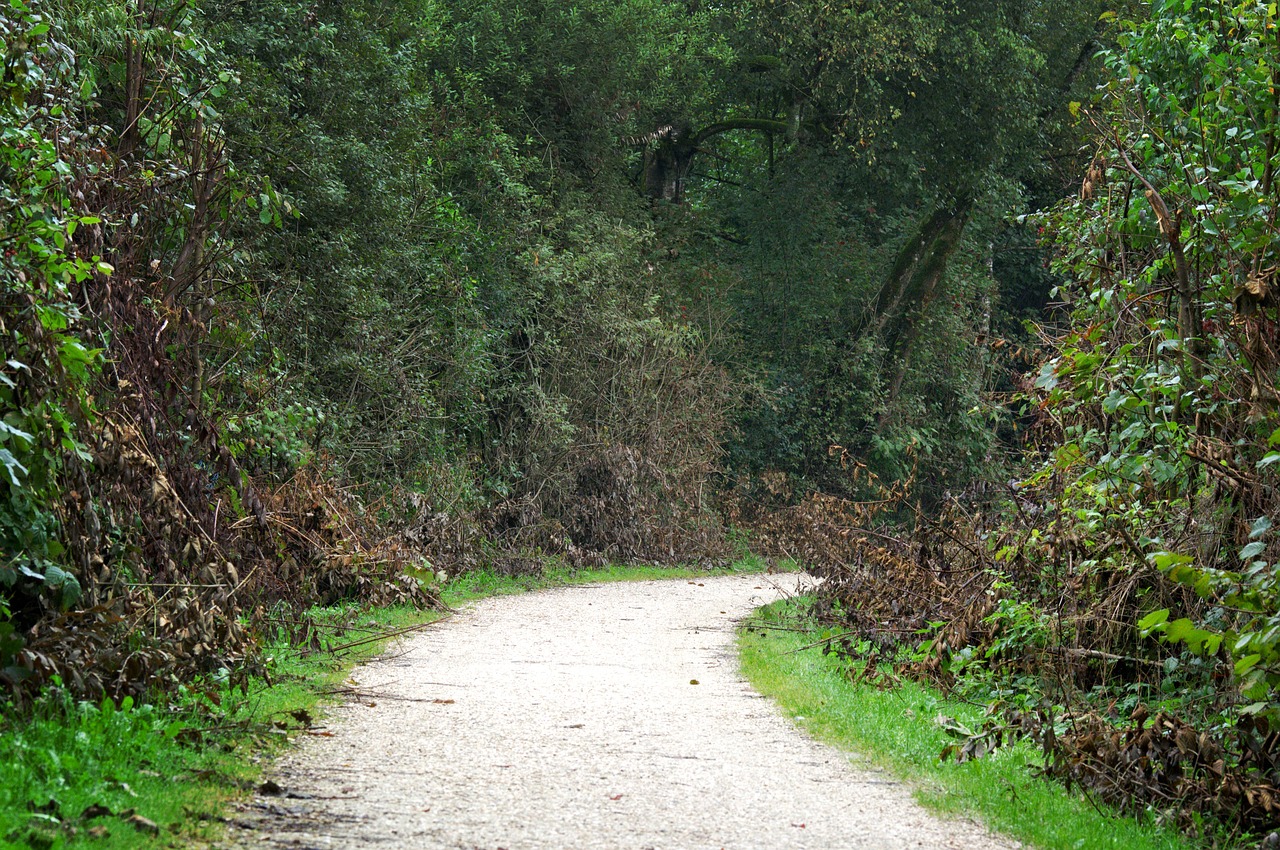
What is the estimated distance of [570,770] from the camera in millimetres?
6652

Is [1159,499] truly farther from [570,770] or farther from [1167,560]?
[570,770]

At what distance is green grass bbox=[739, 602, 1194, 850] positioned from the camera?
595cm

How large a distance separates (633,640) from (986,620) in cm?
443

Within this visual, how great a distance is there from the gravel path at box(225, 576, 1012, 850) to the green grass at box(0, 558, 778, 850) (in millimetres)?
219

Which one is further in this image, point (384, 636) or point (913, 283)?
point (913, 283)

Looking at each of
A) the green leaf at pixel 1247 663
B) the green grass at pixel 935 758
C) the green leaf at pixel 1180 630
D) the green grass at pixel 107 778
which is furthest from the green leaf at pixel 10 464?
the green leaf at pixel 1247 663

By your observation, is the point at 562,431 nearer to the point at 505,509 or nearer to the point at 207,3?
the point at 505,509

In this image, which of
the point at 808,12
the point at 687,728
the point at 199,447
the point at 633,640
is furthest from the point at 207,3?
the point at 808,12

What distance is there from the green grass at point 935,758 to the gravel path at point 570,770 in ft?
0.66

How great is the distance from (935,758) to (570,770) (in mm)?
2184

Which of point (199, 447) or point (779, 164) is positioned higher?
point (779, 164)

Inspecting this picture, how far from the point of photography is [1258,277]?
650 centimetres

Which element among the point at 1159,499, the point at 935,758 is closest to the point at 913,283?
the point at 1159,499

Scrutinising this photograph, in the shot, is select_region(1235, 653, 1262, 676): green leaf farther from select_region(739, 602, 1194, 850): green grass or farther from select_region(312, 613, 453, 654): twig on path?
select_region(312, 613, 453, 654): twig on path
